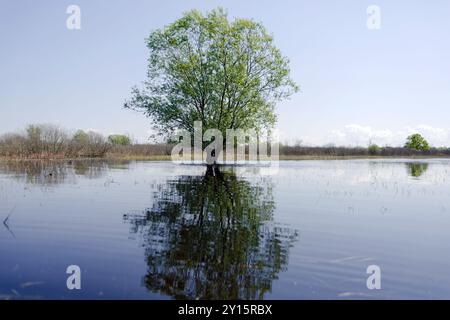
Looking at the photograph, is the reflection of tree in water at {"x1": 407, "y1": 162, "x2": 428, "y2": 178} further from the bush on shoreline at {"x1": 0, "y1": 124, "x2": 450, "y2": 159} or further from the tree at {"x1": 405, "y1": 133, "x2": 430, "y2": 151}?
the tree at {"x1": 405, "y1": 133, "x2": 430, "y2": 151}

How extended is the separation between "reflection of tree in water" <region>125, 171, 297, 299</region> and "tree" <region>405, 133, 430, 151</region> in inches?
6341

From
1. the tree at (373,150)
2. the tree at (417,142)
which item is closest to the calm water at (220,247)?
the tree at (373,150)

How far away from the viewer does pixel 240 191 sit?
68.0 ft

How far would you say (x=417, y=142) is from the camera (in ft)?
522

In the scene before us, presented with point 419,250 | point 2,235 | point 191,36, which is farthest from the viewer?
point 191,36

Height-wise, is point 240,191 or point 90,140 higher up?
point 90,140

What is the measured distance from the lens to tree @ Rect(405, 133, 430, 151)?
522 feet

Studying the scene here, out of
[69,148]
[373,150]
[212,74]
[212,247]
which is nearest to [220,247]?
[212,247]
